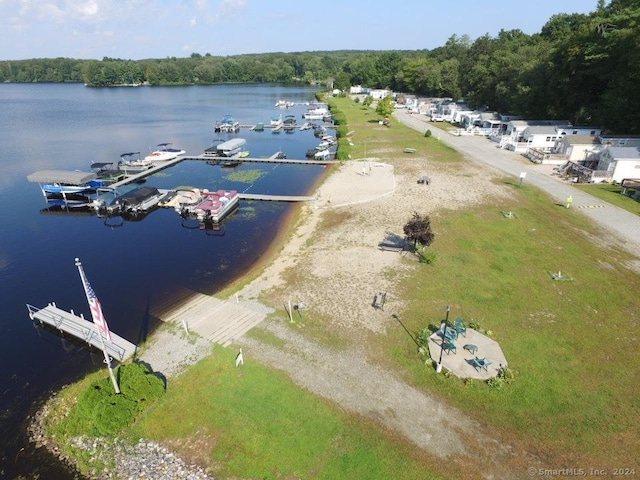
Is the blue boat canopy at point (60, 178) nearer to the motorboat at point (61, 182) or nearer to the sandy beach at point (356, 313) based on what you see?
the motorboat at point (61, 182)

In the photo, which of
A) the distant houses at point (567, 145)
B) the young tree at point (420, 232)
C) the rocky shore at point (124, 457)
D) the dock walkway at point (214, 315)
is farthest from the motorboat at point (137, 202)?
the distant houses at point (567, 145)

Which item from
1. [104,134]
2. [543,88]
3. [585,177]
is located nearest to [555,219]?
[585,177]

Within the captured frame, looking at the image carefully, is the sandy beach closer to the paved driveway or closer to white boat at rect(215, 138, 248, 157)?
the paved driveway

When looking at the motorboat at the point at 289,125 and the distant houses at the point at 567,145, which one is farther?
the motorboat at the point at 289,125

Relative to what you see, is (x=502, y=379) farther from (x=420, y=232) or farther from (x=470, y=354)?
(x=420, y=232)

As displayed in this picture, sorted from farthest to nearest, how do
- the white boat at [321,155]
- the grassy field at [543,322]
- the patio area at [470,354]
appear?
the white boat at [321,155]
the patio area at [470,354]
the grassy field at [543,322]

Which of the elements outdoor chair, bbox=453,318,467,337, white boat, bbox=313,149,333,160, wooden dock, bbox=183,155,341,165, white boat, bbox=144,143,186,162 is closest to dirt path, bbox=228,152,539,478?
outdoor chair, bbox=453,318,467,337

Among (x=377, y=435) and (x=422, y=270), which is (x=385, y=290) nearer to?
(x=422, y=270)

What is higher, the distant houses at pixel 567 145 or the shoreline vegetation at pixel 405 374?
the distant houses at pixel 567 145
